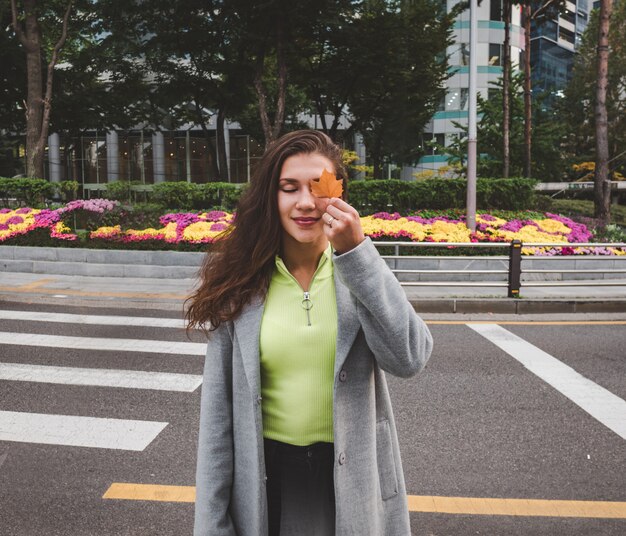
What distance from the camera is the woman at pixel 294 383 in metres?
1.76

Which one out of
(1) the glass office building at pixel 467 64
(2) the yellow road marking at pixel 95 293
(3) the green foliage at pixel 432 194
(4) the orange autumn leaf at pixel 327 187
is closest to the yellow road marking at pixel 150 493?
(4) the orange autumn leaf at pixel 327 187

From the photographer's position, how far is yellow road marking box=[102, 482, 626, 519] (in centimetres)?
344

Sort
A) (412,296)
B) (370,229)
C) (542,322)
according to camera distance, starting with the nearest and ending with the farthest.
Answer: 1. (542,322)
2. (412,296)
3. (370,229)

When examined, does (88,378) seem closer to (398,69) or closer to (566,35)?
(398,69)

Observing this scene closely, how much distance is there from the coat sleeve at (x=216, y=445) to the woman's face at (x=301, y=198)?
0.43 meters

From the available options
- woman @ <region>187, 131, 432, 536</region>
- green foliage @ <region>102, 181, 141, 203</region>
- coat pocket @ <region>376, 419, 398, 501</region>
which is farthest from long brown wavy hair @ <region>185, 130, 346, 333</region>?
green foliage @ <region>102, 181, 141, 203</region>

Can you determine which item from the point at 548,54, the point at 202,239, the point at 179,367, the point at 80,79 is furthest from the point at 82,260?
the point at 548,54

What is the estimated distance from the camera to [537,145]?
29219 mm

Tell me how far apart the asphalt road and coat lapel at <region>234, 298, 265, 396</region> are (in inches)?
78.1

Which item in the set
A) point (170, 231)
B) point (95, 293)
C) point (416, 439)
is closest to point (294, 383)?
point (416, 439)

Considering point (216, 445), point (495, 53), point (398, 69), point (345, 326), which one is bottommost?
point (216, 445)

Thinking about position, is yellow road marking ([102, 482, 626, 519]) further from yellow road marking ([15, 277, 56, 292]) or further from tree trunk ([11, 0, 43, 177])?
tree trunk ([11, 0, 43, 177])

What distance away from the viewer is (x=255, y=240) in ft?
6.47

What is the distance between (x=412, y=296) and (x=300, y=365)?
8143 millimetres
